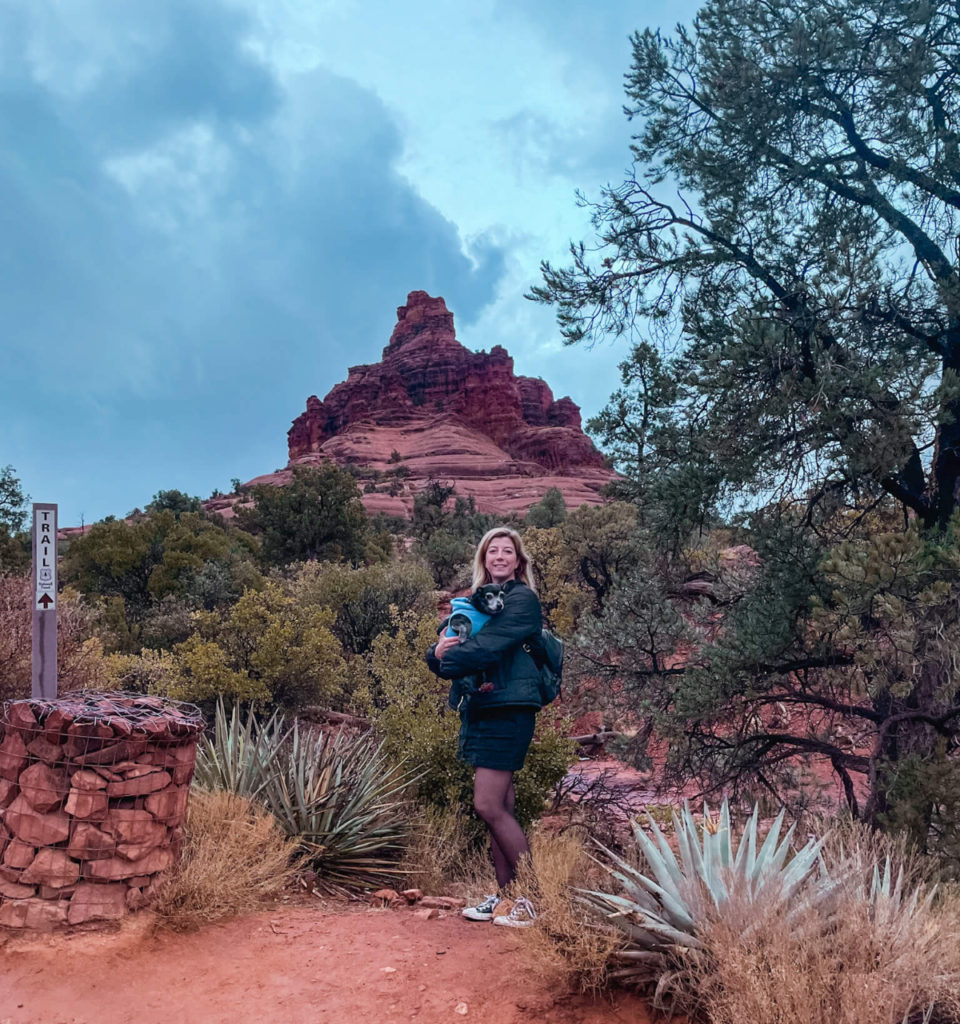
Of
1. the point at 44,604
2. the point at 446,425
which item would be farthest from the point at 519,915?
the point at 446,425

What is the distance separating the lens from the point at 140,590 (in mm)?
22125

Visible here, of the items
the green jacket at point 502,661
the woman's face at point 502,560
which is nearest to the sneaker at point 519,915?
the green jacket at point 502,661

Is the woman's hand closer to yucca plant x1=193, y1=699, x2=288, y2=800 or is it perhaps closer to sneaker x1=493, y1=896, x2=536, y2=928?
sneaker x1=493, y1=896, x2=536, y2=928

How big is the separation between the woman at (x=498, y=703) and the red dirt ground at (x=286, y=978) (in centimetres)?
41

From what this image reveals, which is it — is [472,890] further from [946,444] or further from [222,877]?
[946,444]

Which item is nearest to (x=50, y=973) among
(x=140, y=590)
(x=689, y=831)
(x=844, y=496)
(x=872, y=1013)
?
(x=689, y=831)

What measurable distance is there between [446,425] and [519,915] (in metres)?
93.6

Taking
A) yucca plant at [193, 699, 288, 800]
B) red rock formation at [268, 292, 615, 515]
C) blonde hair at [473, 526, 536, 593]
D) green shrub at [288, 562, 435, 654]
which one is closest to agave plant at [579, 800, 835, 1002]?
blonde hair at [473, 526, 536, 593]

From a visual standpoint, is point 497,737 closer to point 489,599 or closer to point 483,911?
point 489,599

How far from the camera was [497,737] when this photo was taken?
13.6ft

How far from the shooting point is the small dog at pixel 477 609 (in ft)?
13.7

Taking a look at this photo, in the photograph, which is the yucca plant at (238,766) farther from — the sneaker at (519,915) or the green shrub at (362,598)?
the green shrub at (362,598)

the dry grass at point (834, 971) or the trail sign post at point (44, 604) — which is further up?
the trail sign post at point (44, 604)

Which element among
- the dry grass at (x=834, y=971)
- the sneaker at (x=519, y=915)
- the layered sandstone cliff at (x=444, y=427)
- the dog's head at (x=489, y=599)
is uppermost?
the layered sandstone cliff at (x=444, y=427)
